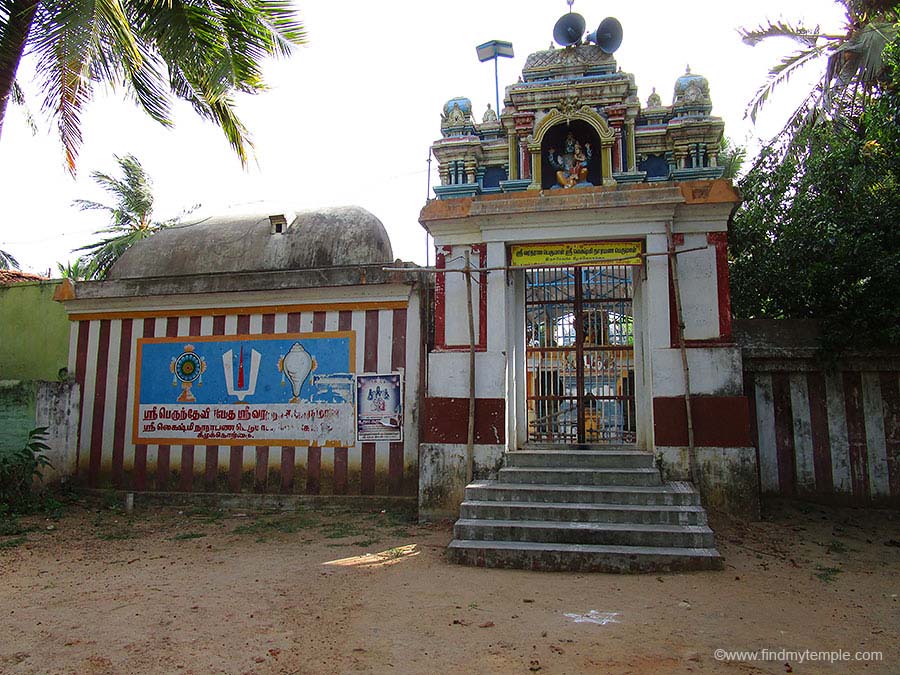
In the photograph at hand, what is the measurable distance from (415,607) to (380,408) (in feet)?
13.6

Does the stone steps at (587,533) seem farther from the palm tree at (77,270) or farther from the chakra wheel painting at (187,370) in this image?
the palm tree at (77,270)

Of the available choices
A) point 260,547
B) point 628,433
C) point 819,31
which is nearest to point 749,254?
point 628,433

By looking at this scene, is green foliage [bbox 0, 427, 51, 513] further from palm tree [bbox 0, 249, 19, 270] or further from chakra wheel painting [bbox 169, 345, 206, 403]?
palm tree [bbox 0, 249, 19, 270]

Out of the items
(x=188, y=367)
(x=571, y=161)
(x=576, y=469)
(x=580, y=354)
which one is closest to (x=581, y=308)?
(x=580, y=354)

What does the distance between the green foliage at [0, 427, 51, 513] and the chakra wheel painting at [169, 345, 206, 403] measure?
1.95m

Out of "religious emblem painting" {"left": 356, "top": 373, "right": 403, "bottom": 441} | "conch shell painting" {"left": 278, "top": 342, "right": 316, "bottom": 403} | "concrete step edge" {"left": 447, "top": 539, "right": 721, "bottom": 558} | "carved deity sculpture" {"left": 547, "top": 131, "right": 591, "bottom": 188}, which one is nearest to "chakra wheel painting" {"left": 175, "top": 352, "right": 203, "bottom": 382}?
"conch shell painting" {"left": 278, "top": 342, "right": 316, "bottom": 403}

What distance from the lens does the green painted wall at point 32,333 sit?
1002 cm

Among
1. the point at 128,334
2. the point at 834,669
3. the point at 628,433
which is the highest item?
the point at 128,334

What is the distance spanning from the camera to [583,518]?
6141 mm

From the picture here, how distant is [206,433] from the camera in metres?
8.98

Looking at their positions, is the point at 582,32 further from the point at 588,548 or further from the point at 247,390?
the point at 247,390

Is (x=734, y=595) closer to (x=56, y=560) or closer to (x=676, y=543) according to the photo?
(x=676, y=543)

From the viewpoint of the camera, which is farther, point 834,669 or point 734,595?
point 734,595

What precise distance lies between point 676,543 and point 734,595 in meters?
0.92
